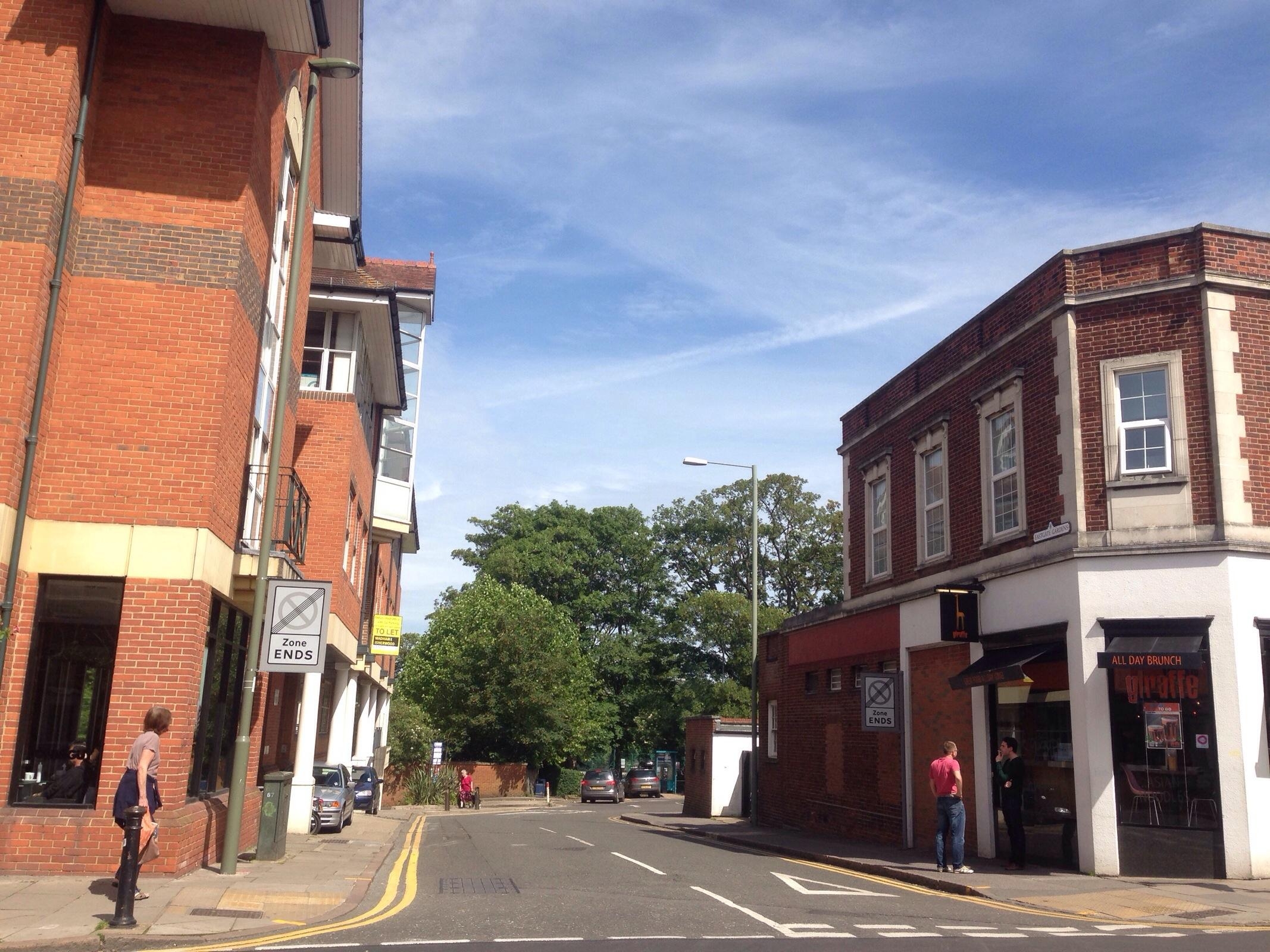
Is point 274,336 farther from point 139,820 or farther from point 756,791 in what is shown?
point 756,791

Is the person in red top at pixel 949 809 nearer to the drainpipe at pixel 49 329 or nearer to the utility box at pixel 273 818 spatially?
the utility box at pixel 273 818

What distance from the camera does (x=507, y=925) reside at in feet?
31.0

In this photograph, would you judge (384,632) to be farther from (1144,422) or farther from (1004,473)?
(1144,422)

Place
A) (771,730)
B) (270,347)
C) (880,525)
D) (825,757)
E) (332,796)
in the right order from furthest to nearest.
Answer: (771,730)
(825,757)
(880,525)
(332,796)
(270,347)

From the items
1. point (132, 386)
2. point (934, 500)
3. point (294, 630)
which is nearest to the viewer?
point (132, 386)

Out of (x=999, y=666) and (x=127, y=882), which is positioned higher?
(x=999, y=666)

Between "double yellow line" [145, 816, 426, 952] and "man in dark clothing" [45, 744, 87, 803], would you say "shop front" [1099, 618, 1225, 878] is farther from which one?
"man in dark clothing" [45, 744, 87, 803]

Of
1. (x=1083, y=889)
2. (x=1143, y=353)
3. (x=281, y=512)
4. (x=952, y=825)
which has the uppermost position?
(x=1143, y=353)

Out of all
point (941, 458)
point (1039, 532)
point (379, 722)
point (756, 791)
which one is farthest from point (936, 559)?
point (379, 722)

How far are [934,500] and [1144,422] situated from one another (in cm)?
531

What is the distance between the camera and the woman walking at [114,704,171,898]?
9.74m

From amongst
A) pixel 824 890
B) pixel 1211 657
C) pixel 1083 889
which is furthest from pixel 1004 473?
pixel 824 890

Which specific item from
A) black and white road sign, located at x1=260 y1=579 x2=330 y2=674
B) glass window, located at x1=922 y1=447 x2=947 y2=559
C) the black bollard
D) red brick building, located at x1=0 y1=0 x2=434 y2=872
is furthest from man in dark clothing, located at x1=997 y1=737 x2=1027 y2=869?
the black bollard

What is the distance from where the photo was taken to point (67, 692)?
1195 centimetres
